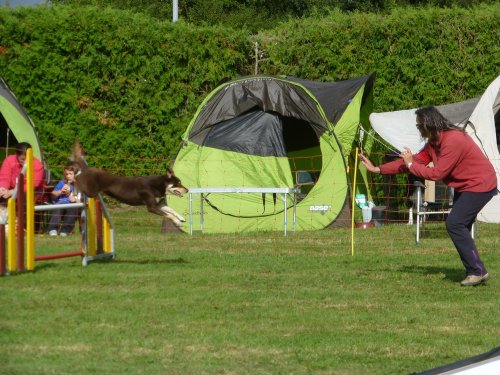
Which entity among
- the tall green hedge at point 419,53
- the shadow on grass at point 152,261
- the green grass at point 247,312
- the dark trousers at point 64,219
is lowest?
the green grass at point 247,312

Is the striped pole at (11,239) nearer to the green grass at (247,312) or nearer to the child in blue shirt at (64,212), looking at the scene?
the green grass at (247,312)

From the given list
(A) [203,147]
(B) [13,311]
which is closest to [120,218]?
Answer: (A) [203,147]

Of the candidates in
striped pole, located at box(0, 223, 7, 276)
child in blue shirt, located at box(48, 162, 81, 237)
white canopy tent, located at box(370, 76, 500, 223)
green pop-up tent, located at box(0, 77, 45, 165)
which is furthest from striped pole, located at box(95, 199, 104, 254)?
white canopy tent, located at box(370, 76, 500, 223)

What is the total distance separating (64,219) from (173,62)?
4.43 meters

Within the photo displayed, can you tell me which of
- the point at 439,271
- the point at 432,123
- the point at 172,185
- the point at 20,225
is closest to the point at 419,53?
the point at 439,271

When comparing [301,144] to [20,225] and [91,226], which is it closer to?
[91,226]

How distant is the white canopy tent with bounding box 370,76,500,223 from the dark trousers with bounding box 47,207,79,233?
4.76m

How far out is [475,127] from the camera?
1536 cm

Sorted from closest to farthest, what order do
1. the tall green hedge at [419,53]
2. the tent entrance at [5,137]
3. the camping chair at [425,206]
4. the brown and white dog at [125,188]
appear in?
the brown and white dog at [125,188]
the camping chair at [425,206]
the tent entrance at [5,137]
the tall green hedge at [419,53]

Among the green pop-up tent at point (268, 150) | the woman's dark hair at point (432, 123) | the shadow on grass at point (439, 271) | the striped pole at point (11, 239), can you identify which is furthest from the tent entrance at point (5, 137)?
the woman's dark hair at point (432, 123)

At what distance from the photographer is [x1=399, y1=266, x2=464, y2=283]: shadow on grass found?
1031 centimetres

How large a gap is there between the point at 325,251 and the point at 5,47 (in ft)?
23.9

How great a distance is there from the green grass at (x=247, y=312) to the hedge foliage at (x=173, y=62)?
5250mm

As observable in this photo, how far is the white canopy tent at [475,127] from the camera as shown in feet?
50.0
